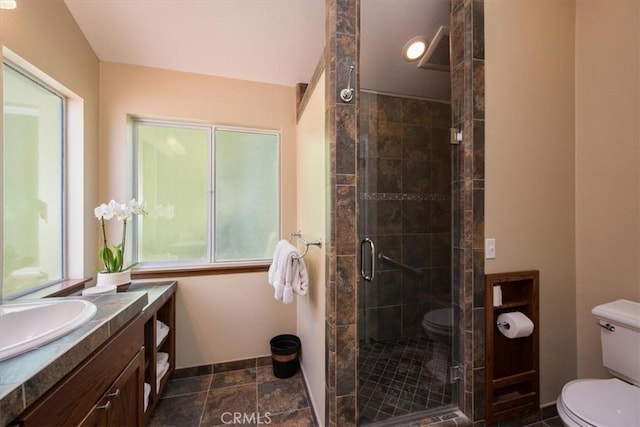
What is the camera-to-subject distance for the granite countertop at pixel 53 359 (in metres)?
0.60

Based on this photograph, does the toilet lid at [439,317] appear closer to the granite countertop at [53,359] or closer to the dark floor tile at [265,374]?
Answer: the dark floor tile at [265,374]

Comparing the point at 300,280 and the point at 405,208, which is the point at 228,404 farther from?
the point at 405,208

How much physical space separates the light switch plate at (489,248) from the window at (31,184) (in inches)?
99.8

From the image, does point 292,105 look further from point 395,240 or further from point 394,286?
point 394,286

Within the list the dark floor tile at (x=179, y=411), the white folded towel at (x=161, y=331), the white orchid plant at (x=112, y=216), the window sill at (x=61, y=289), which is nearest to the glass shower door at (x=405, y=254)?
the dark floor tile at (x=179, y=411)

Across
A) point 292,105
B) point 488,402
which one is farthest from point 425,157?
point 488,402

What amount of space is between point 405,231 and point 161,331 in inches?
75.3

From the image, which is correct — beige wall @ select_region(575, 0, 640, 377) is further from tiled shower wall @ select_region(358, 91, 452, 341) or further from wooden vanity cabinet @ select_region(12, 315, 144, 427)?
wooden vanity cabinet @ select_region(12, 315, 144, 427)

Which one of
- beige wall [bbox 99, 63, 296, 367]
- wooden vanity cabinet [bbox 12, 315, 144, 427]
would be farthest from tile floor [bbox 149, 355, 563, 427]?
wooden vanity cabinet [bbox 12, 315, 144, 427]

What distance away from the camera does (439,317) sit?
1.72m

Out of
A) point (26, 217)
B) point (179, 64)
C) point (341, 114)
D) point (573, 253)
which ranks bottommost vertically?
point (573, 253)

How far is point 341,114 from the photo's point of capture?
49.7 inches

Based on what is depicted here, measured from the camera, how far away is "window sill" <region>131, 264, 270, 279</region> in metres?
1.96

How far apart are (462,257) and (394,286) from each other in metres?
0.61
